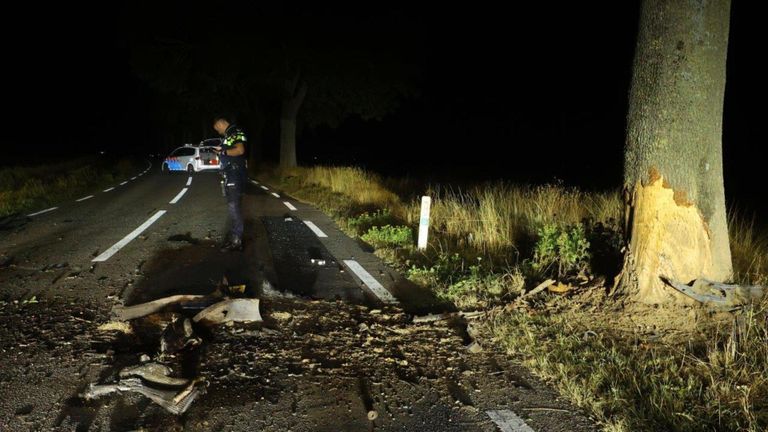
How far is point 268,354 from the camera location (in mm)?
4160

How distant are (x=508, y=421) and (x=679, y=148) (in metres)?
3.03

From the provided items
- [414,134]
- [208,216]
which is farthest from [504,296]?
[414,134]

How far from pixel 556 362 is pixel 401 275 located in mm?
3015

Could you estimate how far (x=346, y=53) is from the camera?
22.8 m

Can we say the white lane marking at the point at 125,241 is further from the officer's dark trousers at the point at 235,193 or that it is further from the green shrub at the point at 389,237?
the green shrub at the point at 389,237

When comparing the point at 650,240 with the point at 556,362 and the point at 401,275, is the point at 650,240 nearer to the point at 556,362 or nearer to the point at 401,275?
the point at 556,362

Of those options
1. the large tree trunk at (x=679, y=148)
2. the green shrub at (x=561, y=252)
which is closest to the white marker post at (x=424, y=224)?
the green shrub at (x=561, y=252)

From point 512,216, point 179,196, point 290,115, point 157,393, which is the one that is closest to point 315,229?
point 512,216

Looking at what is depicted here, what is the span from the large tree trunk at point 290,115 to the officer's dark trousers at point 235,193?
1808 centimetres

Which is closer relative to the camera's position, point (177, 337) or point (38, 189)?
point (177, 337)

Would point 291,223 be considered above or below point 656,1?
below

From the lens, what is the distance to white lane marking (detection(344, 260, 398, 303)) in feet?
18.9

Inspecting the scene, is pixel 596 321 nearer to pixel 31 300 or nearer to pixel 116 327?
pixel 116 327

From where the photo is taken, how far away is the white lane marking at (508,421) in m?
3.22
